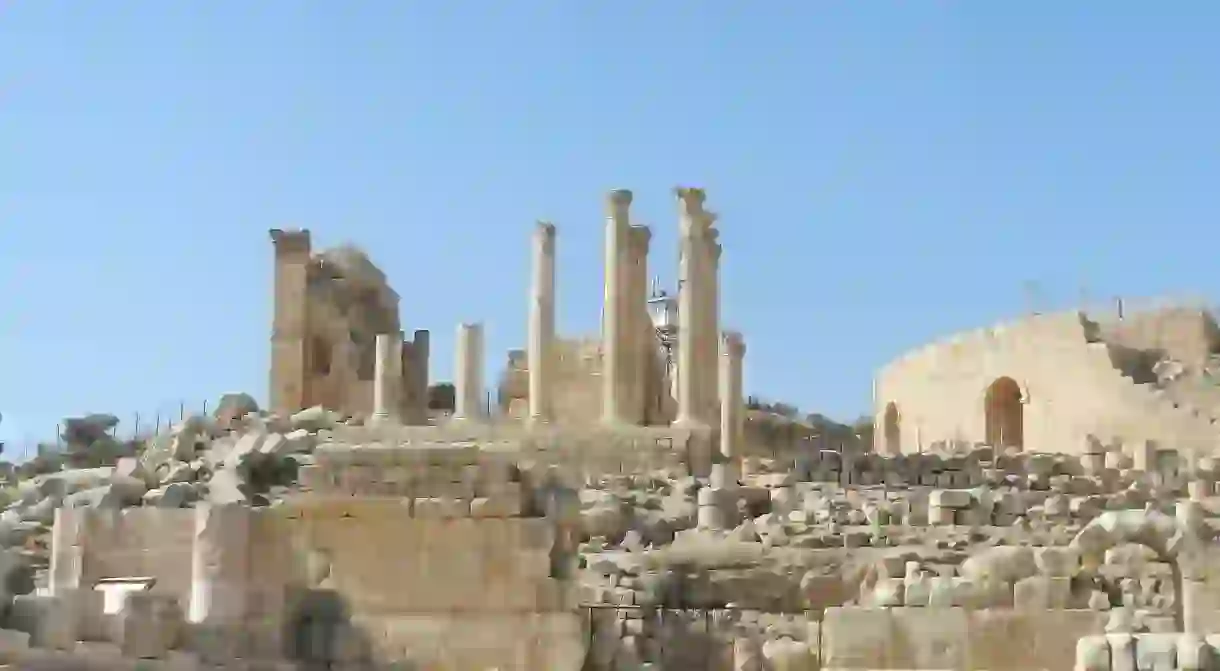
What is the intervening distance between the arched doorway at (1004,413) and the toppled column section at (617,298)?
1082 centimetres

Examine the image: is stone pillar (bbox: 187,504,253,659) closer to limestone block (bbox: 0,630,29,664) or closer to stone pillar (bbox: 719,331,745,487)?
limestone block (bbox: 0,630,29,664)

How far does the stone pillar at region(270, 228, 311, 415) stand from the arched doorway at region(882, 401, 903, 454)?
13462 mm

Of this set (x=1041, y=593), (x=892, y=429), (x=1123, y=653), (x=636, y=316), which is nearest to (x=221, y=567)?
(x=1123, y=653)

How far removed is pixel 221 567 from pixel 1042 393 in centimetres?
2806

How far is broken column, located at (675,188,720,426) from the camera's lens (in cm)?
2912

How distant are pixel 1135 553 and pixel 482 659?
7079 mm

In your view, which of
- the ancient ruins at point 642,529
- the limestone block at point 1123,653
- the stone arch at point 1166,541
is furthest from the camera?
the stone arch at point 1166,541

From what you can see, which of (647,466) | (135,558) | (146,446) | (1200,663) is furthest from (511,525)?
(146,446)

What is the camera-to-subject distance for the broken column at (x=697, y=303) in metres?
29.1

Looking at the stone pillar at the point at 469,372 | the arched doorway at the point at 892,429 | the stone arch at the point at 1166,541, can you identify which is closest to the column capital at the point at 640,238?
the stone pillar at the point at 469,372

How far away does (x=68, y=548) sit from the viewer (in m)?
10.8

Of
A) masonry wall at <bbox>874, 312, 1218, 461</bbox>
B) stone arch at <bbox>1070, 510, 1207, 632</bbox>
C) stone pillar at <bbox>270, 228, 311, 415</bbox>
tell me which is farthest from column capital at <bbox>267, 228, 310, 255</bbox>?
stone arch at <bbox>1070, 510, 1207, 632</bbox>

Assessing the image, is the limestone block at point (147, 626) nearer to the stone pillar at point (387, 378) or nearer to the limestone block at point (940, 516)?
the limestone block at point (940, 516)

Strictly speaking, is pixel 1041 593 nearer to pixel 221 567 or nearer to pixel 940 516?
pixel 221 567
